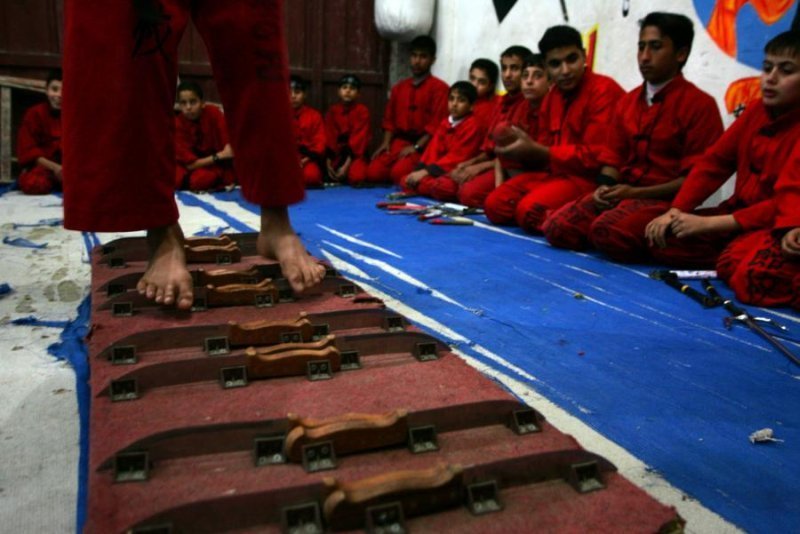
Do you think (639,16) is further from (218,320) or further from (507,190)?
(218,320)

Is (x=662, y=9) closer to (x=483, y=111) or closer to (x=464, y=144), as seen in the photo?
(x=483, y=111)

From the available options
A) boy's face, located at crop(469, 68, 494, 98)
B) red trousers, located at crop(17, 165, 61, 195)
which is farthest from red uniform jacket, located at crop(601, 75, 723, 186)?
red trousers, located at crop(17, 165, 61, 195)

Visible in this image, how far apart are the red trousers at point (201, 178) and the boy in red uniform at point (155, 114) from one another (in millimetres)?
3910

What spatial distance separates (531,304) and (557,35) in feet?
6.83

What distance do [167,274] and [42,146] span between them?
4503mm

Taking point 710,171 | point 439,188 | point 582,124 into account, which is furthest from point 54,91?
point 710,171

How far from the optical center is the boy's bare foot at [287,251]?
5.18 ft

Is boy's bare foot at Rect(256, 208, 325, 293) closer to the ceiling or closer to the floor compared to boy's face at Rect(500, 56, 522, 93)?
closer to the floor

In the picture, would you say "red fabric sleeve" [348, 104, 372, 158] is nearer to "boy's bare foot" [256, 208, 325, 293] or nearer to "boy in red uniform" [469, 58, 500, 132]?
"boy in red uniform" [469, 58, 500, 132]

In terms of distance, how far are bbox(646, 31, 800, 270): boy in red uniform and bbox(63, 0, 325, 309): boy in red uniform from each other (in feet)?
5.58

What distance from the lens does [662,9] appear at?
3.59 metres

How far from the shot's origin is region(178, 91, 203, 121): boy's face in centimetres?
533

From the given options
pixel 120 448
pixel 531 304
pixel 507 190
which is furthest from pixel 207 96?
pixel 120 448

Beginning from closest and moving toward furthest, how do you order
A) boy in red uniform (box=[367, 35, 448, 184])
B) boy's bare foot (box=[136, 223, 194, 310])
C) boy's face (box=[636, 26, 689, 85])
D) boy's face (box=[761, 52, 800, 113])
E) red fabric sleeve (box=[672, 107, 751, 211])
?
boy's bare foot (box=[136, 223, 194, 310]) → boy's face (box=[761, 52, 800, 113]) → red fabric sleeve (box=[672, 107, 751, 211]) → boy's face (box=[636, 26, 689, 85]) → boy in red uniform (box=[367, 35, 448, 184])
